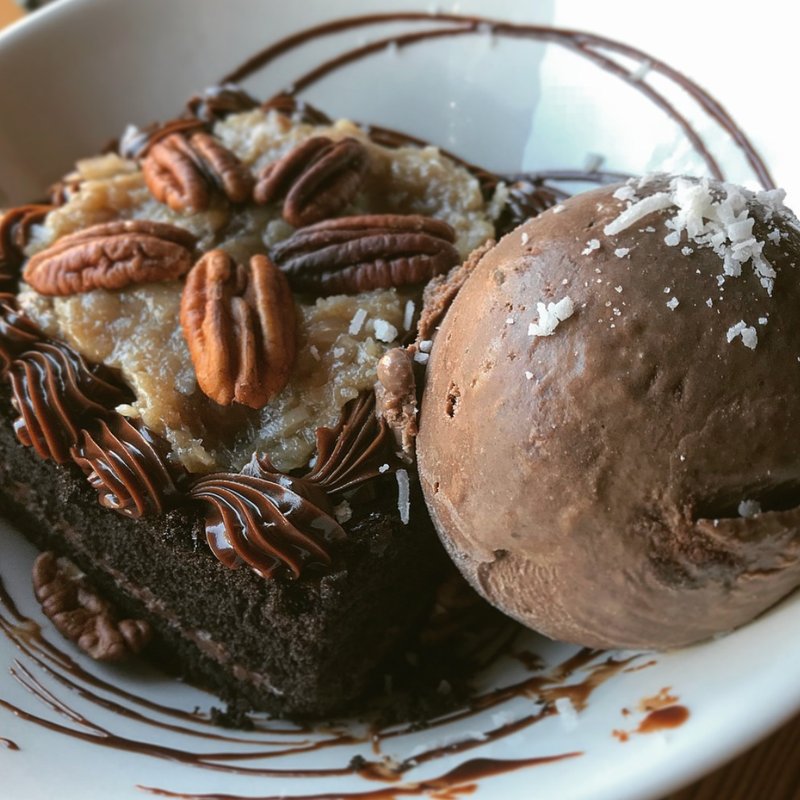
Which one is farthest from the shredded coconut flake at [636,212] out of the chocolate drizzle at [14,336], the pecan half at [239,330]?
the chocolate drizzle at [14,336]

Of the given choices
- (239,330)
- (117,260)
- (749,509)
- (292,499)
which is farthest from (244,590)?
(749,509)

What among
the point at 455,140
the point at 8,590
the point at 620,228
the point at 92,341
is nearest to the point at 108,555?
Result: the point at 8,590

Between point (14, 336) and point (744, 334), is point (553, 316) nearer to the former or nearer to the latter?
point (744, 334)

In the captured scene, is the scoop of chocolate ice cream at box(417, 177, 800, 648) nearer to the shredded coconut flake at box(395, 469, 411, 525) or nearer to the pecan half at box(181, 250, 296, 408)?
the shredded coconut flake at box(395, 469, 411, 525)

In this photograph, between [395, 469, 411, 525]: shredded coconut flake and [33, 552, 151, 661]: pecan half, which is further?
[33, 552, 151, 661]: pecan half

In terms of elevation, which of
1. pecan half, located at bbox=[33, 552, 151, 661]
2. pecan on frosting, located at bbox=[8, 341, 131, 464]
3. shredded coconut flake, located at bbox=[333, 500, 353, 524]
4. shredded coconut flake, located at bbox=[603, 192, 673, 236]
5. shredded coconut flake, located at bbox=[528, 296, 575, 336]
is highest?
shredded coconut flake, located at bbox=[603, 192, 673, 236]

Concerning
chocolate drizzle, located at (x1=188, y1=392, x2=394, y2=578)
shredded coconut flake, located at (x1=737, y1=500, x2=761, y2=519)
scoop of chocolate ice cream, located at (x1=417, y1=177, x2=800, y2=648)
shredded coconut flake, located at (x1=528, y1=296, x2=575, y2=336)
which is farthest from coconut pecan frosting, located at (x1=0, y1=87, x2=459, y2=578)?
shredded coconut flake, located at (x1=737, y1=500, x2=761, y2=519)

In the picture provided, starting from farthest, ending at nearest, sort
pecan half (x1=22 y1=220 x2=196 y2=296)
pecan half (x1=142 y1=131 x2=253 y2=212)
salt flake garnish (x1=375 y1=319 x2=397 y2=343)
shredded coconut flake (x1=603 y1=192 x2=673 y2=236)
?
pecan half (x1=142 y1=131 x2=253 y2=212), pecan half (x1=22 y1=220 x2=196 y2=296), salt flake garnish (x1=375 y1=319 x2=397 y2=343), shredded coconut flake (x1=603 y1=192 x2=673 y2=236)

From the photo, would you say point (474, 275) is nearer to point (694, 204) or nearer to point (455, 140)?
point (694, 204)

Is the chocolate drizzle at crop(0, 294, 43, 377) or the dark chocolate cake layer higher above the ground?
the chocolate drizzle at crop(0, 294, 43, 377)
